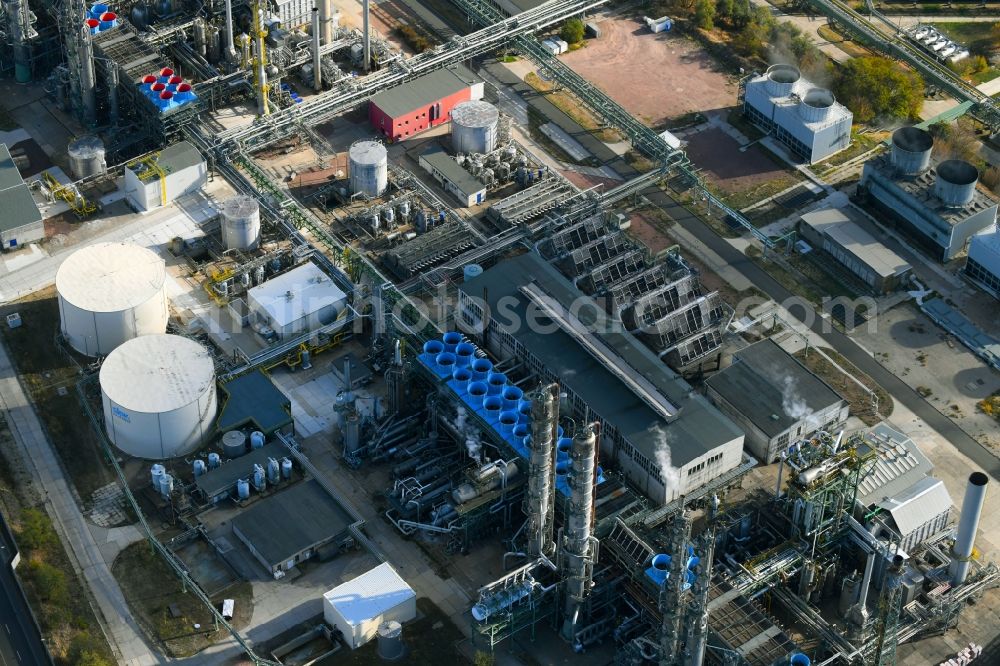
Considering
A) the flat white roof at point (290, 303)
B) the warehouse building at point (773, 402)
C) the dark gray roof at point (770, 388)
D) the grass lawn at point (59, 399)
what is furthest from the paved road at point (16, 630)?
the dark gray roof at point (770, 388)

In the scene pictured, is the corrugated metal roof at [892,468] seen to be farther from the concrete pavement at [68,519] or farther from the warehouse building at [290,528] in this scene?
the concrete pavement at [68,519]

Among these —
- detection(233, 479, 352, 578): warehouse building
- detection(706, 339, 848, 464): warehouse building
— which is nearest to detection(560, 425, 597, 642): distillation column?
detection(233, 479, 352, 578): warehouse building

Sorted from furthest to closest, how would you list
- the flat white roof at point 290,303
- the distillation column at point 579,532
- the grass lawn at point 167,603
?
the flat white roof at point 290,303, the grass lawn at point 167,603, the distillation column at point 579,532

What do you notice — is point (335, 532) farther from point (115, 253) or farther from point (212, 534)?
point (115, 253)

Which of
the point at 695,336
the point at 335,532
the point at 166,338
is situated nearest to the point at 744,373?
the point at 695,336

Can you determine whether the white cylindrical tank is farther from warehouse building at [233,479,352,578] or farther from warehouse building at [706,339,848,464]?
warehouse building at [706,339,848,464]

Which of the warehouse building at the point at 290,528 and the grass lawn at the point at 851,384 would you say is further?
the grass lawn at the point at 851,384

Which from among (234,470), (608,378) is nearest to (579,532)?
(608,378)

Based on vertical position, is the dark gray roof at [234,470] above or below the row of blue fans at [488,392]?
below
